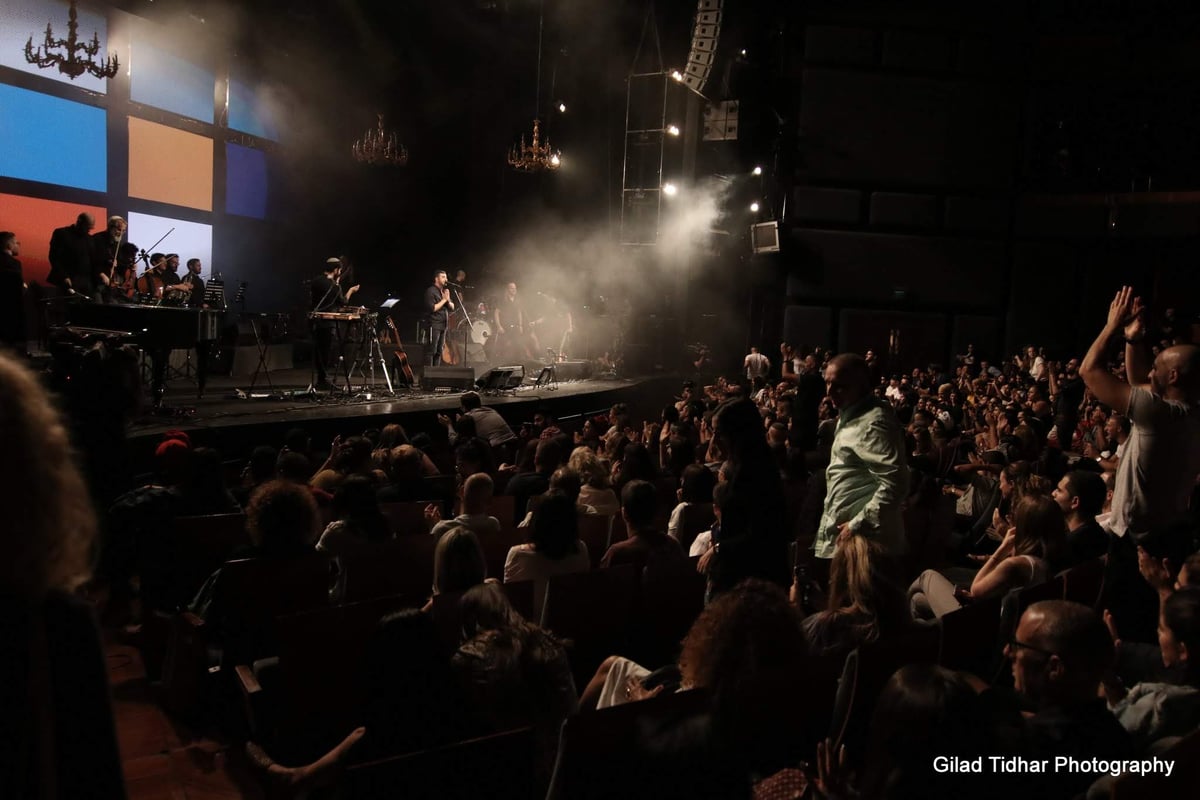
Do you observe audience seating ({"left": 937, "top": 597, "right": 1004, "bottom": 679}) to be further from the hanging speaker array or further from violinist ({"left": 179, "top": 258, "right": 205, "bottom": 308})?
the hanging speaker array

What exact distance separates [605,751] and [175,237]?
13.6 meters

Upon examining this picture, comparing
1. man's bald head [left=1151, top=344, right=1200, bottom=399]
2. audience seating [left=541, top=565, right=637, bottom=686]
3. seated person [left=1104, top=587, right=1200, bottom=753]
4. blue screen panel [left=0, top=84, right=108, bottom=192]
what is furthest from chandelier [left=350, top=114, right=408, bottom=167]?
seated person [left=1104, top=587, right=1200, bottom=753]

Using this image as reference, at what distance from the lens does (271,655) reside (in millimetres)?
3139

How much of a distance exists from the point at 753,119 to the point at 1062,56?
539 cm

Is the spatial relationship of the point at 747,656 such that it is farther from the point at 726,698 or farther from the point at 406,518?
the point at 406,518

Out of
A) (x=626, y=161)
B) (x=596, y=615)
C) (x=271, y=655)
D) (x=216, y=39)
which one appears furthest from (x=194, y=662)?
(x=626, y=161)

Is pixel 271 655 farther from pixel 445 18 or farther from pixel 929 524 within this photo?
pixel 445 18

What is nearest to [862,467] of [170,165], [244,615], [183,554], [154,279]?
[244,615]

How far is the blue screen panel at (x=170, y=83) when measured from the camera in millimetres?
12367

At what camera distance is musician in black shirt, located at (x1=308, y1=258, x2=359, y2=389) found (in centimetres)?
960

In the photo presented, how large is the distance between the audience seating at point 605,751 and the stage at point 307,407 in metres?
5.10

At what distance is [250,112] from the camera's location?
14.6 m

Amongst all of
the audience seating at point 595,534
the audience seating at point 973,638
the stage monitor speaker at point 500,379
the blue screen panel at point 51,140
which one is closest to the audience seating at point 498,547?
the audience seating at point 595,534

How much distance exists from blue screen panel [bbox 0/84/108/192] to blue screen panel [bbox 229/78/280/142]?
264 centimetres
